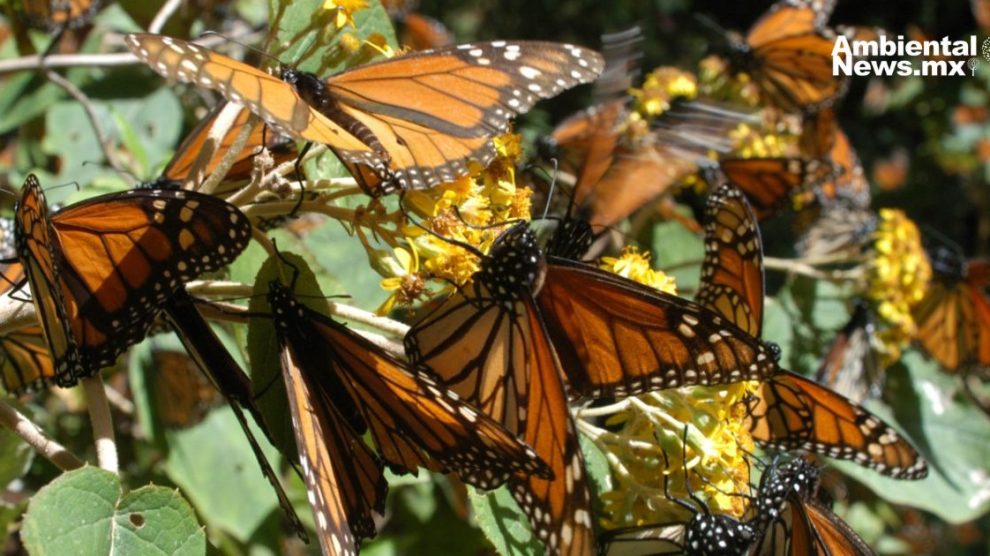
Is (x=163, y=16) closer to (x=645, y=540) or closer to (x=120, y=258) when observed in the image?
(x=120, y=258)

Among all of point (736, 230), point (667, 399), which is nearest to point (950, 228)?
point (736, 230)

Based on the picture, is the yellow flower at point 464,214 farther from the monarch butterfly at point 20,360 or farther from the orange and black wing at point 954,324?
the orange and black wing at point 954,324

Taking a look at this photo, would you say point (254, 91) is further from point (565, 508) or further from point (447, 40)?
point (447, 40)

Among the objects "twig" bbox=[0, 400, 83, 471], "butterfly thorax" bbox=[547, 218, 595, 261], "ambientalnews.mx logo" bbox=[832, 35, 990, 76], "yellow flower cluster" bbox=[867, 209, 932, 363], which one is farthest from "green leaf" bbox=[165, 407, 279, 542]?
"ambientalnews.mx logo" bbox=[832, 35, 990, 76]

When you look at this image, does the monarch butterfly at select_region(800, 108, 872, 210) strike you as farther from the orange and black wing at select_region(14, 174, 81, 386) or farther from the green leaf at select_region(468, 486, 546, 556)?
the orange and black wing at select_region(14, 174, 81, 386)

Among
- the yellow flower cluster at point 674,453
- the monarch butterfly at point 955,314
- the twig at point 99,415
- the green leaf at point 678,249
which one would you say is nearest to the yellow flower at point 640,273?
the yellow flower cluster at point 674,453
